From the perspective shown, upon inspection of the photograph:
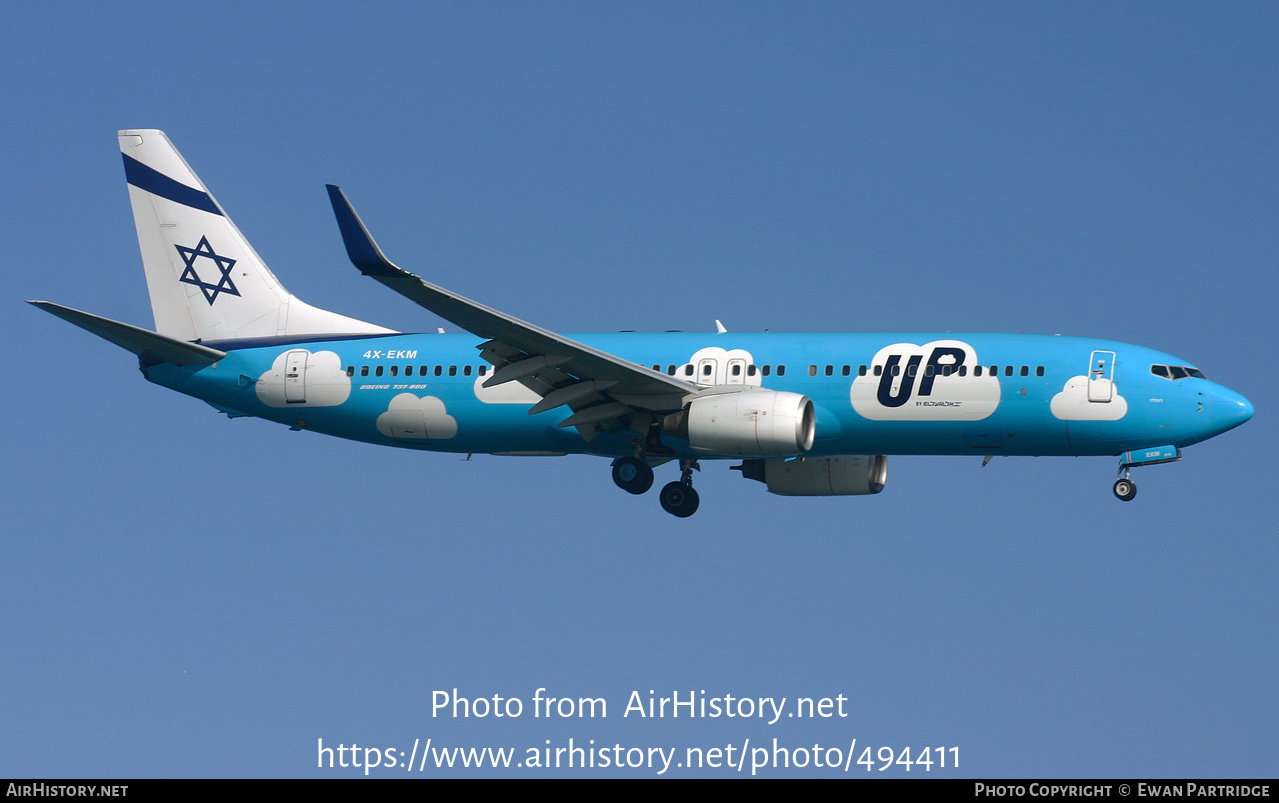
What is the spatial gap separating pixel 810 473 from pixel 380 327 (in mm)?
13032

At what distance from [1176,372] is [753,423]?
10.5 m

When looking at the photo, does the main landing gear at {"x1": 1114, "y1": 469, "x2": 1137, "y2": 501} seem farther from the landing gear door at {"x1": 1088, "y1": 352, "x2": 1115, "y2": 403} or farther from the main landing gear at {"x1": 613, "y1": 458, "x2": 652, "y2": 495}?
the main landing gear at {"x1": 613, "y1": 458, "x2": 652, "y2": 495}

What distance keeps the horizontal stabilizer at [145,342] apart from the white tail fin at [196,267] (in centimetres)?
134

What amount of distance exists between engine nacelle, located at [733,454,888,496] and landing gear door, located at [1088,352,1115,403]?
21.3 ft

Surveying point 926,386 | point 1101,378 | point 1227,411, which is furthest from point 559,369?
point 1227,411

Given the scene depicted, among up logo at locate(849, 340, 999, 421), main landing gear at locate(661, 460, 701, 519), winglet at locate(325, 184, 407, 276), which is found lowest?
main landing gear at locate(661, 460, 701, 519)

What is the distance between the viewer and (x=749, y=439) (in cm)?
3706

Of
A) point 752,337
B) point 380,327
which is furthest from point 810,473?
point 380,327

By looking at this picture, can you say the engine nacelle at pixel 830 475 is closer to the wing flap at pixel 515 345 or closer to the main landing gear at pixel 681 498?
the main landing gear at pixel 681 498

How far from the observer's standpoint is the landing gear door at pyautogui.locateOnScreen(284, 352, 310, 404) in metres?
43.1

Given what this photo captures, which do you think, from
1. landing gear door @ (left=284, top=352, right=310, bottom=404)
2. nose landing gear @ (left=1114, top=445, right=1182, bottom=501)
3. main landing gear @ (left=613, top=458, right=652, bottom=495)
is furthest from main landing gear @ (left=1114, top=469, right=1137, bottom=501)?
landing gear door @ (left=284, top=352, right=310, bottom=404)

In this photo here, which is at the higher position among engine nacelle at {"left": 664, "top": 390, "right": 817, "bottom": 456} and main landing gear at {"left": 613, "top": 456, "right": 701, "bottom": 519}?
engine nacelle at {"left": 664, "top": 390, "right": 817, "bottom": 456}

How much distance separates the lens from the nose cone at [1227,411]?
36938mm

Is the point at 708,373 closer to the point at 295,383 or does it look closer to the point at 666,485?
the point at 666,485
